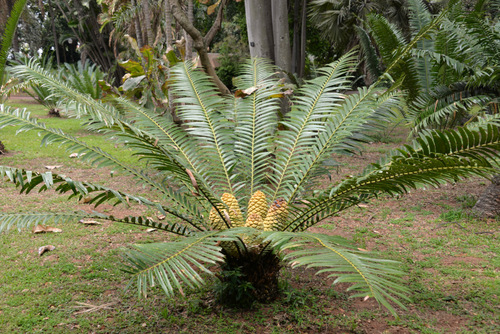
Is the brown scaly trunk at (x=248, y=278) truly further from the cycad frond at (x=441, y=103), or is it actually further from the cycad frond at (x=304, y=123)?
the cycad frond at (x=441, y=103)

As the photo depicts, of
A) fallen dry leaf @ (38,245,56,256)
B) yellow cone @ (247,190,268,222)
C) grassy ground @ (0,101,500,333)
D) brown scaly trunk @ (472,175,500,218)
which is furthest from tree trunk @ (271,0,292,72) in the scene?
fallen dry leaf @ (38,245,56,256)

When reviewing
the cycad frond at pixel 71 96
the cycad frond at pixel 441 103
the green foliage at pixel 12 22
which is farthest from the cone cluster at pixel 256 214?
the green foliage at pixel 12 22

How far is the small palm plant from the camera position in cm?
173

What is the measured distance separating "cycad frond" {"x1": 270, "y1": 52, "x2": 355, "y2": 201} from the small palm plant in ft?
0.03

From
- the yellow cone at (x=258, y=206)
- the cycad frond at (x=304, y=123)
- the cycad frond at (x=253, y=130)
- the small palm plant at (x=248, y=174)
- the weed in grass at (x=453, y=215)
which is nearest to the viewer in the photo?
the small palm plant at (x=248, y=174)

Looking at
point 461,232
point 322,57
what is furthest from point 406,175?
point 322,57

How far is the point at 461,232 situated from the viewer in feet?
12.6

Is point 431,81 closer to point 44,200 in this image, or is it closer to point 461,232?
point 461,232

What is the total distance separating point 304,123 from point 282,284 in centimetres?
117

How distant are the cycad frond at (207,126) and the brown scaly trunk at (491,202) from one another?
2877mm

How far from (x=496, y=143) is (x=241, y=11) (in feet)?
41.8

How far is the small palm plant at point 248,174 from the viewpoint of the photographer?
1.73 metres

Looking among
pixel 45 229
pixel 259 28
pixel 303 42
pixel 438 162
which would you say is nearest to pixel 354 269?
pixel 438 162

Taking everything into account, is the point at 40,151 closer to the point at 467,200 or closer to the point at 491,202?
the point at 467,200
